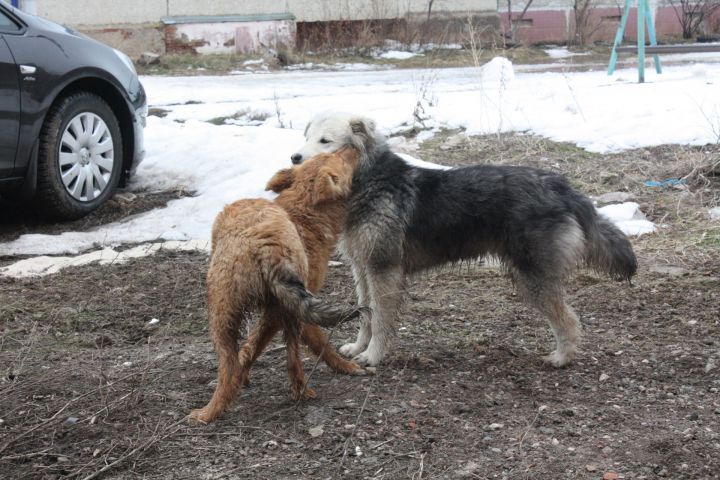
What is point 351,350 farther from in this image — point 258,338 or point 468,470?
→ point 468,470

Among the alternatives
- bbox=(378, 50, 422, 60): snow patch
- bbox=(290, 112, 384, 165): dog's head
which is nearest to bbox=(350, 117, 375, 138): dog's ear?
bbox=(290, 112, 384, 165): dog's head

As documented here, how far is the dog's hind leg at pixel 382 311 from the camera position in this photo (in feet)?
14.7

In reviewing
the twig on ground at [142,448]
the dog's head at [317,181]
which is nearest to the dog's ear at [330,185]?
the dog's head at [317,181]

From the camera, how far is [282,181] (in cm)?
416

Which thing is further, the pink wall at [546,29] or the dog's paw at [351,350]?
the pink wall at [546,29]

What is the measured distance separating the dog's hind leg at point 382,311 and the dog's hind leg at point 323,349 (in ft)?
0.66

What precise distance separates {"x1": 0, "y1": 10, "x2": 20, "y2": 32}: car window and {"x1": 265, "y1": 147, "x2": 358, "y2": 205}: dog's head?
136 inches

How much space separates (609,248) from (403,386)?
1315 millimetres

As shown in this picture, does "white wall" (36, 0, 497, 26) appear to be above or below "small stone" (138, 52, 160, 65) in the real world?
above

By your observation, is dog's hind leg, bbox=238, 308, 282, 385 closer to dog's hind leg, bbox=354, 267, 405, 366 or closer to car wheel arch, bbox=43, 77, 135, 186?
dog's hind leg, bbox=354, 267, 405, 366

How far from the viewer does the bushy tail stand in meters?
4.42

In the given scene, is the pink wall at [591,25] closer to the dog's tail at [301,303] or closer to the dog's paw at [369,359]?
the dog's paw at [369,359]

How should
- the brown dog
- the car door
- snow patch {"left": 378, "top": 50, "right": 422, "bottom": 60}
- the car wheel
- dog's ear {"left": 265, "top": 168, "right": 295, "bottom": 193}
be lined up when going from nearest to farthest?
the brown dog
dog's ear {"left": 265, "top": 168, "right": 295, "bottom": 193}
the car door
the car wheel
snow patch {"left": 378, "top": 50, "right": 422, "bottom": 60}

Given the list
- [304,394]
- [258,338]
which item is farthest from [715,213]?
[258,338]
